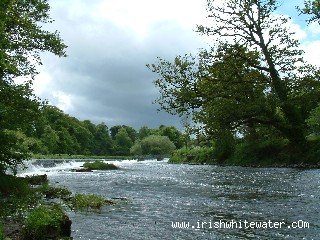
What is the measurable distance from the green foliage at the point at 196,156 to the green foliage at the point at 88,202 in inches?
1885

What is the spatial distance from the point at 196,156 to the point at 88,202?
197 ft

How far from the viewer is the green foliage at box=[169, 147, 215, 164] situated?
67.8 metres

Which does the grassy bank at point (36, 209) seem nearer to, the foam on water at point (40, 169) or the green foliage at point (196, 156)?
the foam on water at point (40, 169)

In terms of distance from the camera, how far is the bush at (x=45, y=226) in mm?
10859

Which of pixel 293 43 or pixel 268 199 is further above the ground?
pixel 293 43

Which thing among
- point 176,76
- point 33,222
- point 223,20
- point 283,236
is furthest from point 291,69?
point 33,222

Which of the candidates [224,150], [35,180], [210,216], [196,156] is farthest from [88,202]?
[196,156]

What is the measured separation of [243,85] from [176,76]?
742 cm

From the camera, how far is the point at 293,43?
37969 millimetres

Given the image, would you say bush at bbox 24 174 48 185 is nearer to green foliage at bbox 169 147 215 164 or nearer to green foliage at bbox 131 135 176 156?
green foliage at bbox 169 147 215 164

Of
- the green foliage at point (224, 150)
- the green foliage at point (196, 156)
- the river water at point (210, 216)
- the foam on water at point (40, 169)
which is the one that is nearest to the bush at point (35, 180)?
the river water at point (210, 216)

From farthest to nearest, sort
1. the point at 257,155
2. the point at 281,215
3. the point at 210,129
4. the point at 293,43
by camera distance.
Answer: the point at 257,155 → the point at 210,129 → the point at 293,43 → the point at 281,215

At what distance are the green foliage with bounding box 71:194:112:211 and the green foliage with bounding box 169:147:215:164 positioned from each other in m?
47.9

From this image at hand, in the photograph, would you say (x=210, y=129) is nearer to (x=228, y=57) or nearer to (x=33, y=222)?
(x=228, y=57)
